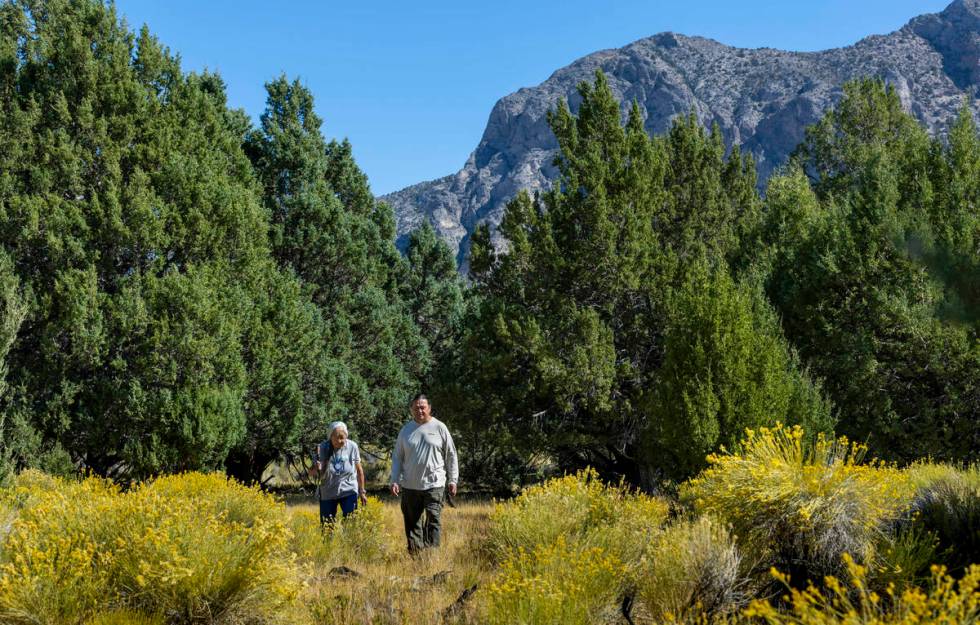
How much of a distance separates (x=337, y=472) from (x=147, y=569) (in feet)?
12.7

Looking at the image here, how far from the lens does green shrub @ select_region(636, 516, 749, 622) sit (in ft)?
16.1

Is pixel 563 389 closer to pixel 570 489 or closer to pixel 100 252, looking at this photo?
pixel 570 489

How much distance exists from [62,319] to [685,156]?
1619 cm

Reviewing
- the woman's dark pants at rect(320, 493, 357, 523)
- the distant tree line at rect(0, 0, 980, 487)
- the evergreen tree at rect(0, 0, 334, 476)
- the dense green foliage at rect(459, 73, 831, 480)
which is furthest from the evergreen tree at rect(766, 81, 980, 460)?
the evergreen tree at rect(0, 0, 334, 476)

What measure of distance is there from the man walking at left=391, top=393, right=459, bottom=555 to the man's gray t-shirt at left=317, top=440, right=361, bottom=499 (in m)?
0.80

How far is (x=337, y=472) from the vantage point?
827 cm

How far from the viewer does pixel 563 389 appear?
1580cm

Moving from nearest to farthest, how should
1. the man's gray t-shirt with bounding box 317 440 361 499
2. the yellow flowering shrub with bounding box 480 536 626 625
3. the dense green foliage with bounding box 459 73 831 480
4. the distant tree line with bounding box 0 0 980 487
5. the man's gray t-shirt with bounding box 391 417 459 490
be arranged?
the yellow flowering shrub with bounding box 480 536 626 625
the man's gray t-shirt with bounding box 391 417 459 490
the man's gray t-shirt with bounding box 317 440 361 499
the distant tree line with bounding box 0 0 980 487
the dense green foliage with bounding box 459 73 831 480

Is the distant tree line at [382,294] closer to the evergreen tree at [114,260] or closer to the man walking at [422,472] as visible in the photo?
the evergreen tree at [114,260]

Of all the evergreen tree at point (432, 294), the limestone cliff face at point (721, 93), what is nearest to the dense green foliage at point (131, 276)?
the evergreen tree at point (432, 294)

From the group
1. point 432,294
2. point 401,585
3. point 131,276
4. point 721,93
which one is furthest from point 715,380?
point 721,93

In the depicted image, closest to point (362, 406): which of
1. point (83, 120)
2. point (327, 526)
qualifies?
point (83, 120)

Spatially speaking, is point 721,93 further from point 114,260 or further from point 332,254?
point 114,260

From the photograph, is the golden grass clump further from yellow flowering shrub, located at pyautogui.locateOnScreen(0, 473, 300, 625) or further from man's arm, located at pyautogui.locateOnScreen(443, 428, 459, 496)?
yellow flowering shrub, located at pyautogui.locateOnScreen(0, 473, 300, 625)
